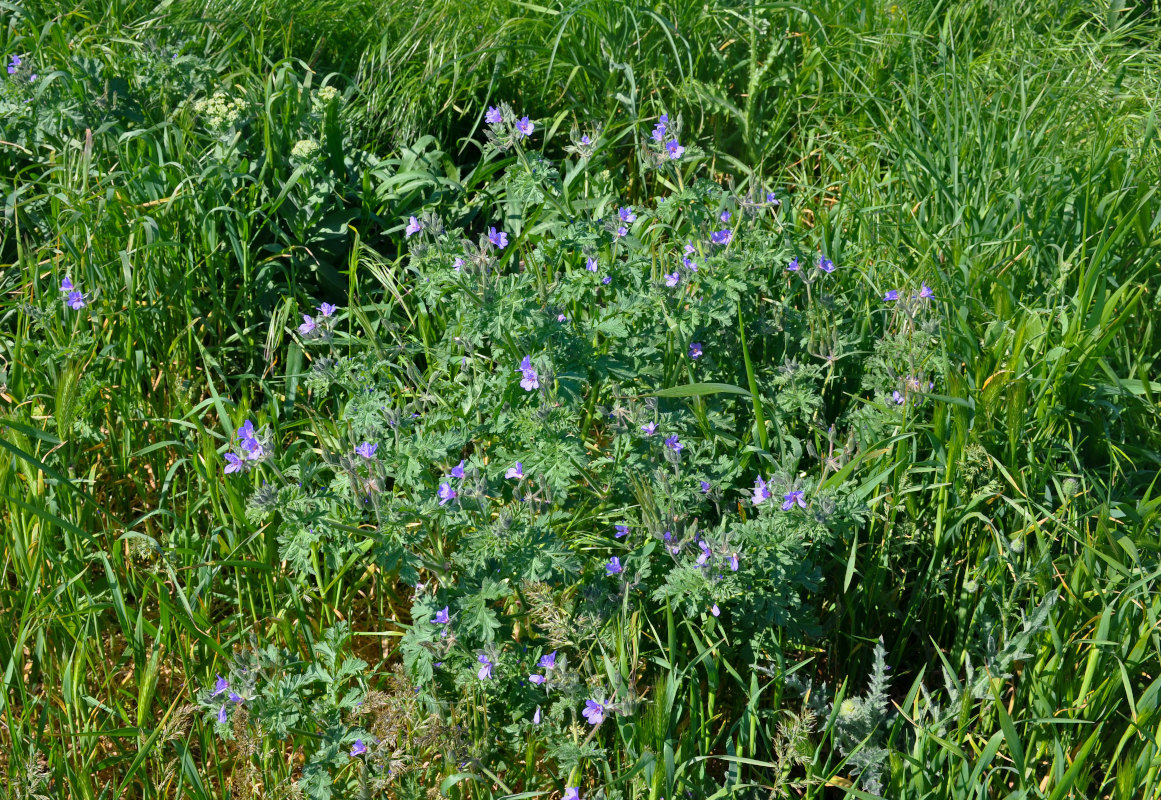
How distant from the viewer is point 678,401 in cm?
239

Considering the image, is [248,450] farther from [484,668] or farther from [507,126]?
[507,126]

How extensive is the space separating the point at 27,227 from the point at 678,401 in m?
2.04

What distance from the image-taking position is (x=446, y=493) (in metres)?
1.98

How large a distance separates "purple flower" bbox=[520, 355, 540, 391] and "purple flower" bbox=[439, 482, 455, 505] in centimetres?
26

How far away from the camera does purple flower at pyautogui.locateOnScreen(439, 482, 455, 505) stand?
1.97 m

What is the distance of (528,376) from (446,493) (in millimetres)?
302

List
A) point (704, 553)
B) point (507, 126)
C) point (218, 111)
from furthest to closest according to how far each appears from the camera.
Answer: point (218, 111)
point (507, 126)
point (704, 553)

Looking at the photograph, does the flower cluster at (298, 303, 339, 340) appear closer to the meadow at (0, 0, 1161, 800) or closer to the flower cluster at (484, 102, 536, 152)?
the meadow at (0, 0, 1161, 800)

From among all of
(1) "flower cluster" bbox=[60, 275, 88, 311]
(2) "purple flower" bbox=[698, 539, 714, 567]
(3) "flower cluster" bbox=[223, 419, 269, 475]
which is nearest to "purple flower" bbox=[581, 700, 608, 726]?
(2) "purple flower" bbox=[698, 539, 714, 567]

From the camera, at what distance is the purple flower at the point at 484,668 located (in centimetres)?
188


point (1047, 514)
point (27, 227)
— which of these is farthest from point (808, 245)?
point (27, 227)

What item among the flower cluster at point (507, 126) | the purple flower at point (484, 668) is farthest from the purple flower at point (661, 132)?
the purple flower at point (484, 668)

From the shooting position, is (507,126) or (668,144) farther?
(668,144)

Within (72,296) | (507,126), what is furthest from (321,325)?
(72,296)
